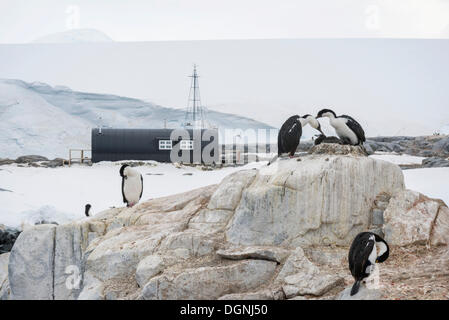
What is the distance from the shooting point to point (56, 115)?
14.1m

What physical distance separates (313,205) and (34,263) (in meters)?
4.30

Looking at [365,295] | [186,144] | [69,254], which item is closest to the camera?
[365,295]

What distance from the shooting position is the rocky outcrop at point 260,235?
223 inches

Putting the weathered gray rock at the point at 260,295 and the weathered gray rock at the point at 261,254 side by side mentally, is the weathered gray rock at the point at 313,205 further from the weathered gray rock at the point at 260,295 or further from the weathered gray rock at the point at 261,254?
the weathered gray rock at the point at 260,295

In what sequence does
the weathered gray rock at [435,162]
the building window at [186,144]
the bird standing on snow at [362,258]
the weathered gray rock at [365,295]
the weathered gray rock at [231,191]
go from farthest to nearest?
1. the building window at [186,144]
2. the weathered gray rock at [435,162]
3. the weathered gray rock at [231,191]
4. the bird standing on snow at [362,258]
5. the weathered gray rock at [365,295]

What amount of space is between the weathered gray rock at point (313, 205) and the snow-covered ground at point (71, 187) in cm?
437

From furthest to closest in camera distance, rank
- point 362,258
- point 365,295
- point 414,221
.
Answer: point 414,221
point 362,258
point 365,295

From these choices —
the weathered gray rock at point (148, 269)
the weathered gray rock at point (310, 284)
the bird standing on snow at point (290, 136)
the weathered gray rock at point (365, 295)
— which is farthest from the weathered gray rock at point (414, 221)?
the weathered gray rock at point (148, 269)

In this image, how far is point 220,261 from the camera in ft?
19.8

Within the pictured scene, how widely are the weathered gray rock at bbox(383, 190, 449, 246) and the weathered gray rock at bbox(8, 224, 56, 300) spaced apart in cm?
477

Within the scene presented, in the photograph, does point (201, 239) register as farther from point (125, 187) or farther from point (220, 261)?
point (125, 187)

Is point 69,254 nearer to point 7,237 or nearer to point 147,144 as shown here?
point 7,237

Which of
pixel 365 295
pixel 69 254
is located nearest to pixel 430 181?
pixel 365 295

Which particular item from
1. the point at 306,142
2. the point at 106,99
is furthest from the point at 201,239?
the point at 106,99
